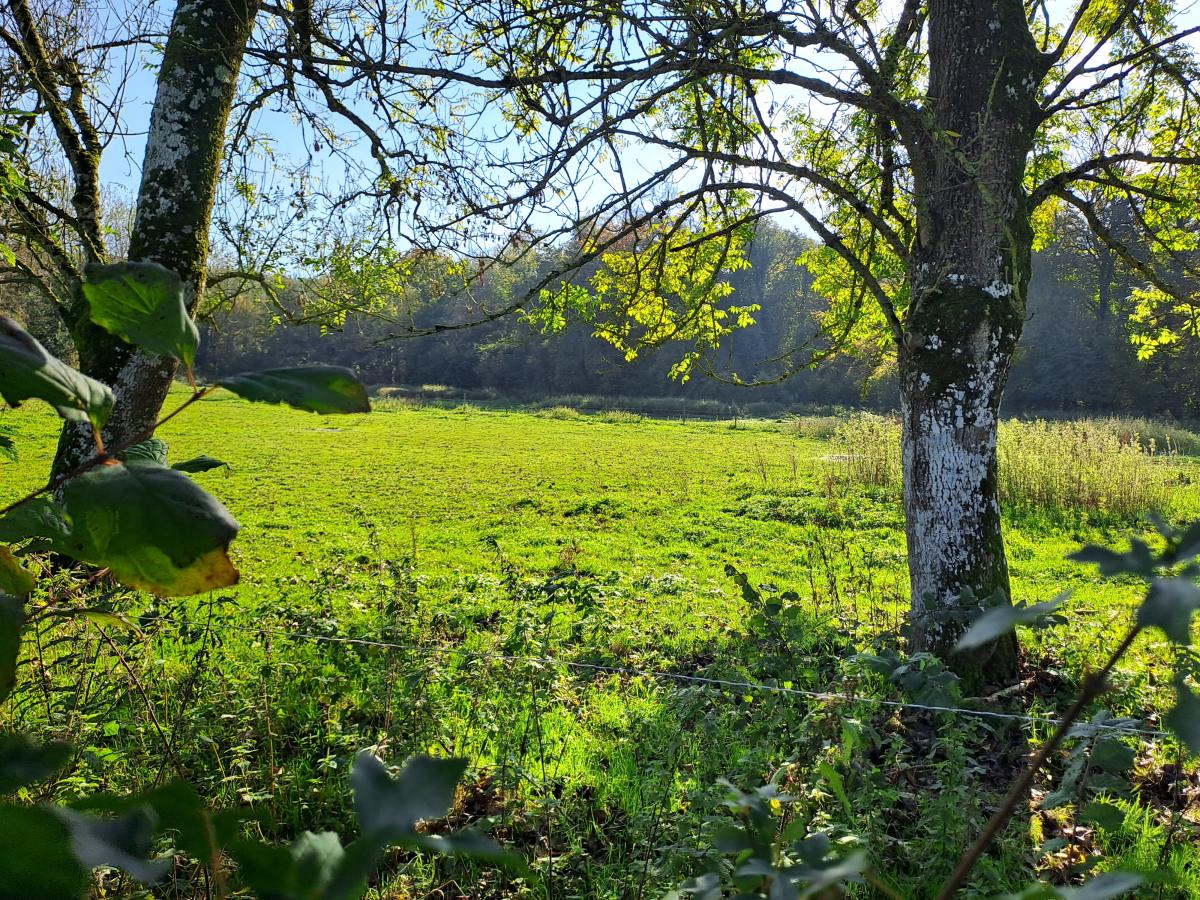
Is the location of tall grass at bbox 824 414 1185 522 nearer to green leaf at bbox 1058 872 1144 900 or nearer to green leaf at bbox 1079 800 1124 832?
green leaf at bbox 1079 800 1124 832

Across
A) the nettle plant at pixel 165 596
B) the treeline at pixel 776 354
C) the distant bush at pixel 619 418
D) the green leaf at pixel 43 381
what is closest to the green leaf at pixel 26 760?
the nettle plant at pixel 165 596

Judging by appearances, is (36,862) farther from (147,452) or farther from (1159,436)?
(1159,436)

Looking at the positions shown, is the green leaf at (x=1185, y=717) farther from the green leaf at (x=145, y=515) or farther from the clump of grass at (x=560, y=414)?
the clump of grass at (x=560, y=414)

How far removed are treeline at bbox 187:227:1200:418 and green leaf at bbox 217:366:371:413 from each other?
21.9 metres

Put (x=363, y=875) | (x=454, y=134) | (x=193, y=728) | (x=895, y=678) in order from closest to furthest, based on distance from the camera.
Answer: (x=363, y=875) → (x=895, y=678) → (x=193, y=728) → (x=454, y=134)

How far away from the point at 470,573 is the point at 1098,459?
10118 millimetres

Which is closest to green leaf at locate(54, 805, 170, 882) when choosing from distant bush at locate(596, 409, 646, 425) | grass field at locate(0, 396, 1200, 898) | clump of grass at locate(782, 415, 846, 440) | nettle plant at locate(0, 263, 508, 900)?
nettle plant at locate(0, 263, 508, 900)

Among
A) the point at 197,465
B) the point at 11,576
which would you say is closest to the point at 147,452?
the point at 197,465

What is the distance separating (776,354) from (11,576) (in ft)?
110

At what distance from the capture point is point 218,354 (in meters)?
48.0

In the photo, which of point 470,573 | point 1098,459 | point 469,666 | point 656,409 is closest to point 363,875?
point 469,666

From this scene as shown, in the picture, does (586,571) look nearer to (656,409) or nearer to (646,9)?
(646,9)

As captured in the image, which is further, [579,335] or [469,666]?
[579,335]

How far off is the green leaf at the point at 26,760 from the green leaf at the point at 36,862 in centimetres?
5
